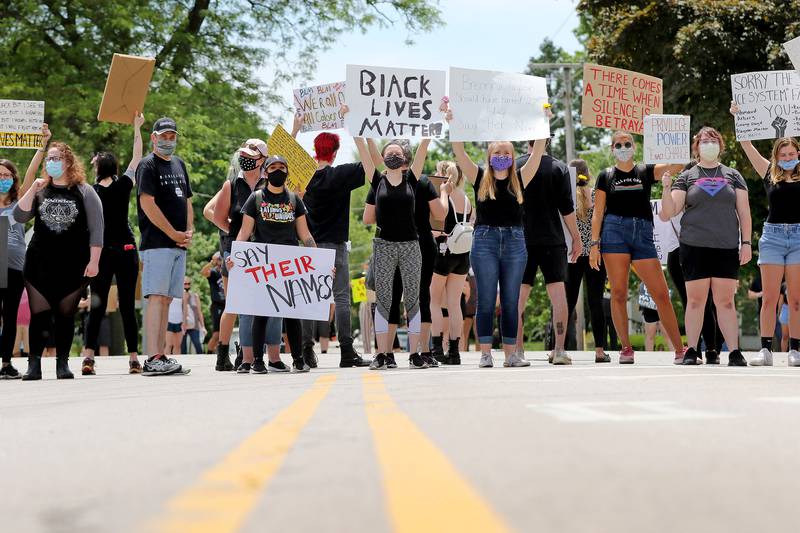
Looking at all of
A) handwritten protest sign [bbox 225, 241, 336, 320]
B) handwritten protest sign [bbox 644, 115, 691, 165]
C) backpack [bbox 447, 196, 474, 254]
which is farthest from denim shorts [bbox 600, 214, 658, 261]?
handwritten protest sign [bbox 225, 241, 336, 320]

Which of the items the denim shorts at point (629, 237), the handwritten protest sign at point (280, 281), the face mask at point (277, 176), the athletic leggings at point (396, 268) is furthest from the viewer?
the denim shorts at point (629, 237)

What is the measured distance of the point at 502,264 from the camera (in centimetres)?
1018

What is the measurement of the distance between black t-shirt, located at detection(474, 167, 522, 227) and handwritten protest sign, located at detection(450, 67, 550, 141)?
1.05 metres

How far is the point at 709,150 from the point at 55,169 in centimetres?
543

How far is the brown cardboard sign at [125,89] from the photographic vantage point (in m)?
11.9

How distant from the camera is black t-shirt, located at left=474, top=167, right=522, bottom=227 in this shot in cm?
1014

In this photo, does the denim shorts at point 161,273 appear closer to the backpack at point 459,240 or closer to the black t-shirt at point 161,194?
the black t-shirt at point 161,194

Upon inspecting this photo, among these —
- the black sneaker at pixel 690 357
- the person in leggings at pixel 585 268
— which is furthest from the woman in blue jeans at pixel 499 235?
the person in leggings at pixel 585 268

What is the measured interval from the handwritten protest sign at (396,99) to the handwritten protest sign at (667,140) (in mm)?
1951

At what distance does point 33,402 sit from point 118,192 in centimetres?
374

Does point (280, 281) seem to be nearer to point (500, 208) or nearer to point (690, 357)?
point (500, 208)

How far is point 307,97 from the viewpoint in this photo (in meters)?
13.3

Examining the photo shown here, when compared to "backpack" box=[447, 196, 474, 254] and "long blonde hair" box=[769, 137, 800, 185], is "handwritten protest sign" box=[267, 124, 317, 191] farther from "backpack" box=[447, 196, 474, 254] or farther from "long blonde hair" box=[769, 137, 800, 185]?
"long blonde hair" box=[769, 137, 800, 185]

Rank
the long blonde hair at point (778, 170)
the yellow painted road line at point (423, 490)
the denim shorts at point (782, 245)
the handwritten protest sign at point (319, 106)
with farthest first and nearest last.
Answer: the handwritten protest sign at point (319, 106) → the long blonde hair at point (778, 170) → the denim shorts at point (782, 245) → the yellow painted road line at point (423, 490)
